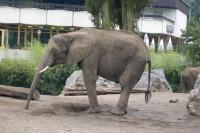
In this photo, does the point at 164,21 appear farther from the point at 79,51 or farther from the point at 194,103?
the point at 79,51

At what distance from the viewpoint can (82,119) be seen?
12.5m

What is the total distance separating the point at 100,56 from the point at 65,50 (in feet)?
2.78

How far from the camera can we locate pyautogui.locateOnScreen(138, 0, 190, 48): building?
55719mm

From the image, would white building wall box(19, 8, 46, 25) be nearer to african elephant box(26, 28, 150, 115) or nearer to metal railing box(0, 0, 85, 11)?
metal railing box(0, 0, 85, 11)

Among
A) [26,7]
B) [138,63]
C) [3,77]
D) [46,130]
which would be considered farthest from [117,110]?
[26,7]

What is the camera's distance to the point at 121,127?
11797 millimetres

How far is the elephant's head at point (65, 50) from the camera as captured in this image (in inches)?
520

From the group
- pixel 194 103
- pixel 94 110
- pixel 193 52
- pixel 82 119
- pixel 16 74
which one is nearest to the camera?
pixel 82 119

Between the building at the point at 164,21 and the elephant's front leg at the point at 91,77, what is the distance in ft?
120

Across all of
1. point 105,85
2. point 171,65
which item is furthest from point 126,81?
point 171,65

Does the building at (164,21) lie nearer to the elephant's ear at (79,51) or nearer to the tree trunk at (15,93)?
the tree trunk at (15,93)

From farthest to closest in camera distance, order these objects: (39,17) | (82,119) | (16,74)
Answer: (39,17) → (16,74) → (82,119)

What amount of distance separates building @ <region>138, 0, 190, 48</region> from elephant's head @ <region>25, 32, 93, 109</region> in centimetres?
3649

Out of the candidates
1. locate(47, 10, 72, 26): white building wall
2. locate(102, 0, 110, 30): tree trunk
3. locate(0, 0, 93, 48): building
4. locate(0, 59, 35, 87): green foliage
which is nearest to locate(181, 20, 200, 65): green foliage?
locate(102, 0, 110, 30): tree trunk
